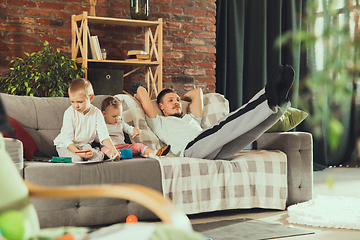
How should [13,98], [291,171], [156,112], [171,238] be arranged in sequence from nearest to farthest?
[171,238]
[13,98]
[291,171]
[156,112]

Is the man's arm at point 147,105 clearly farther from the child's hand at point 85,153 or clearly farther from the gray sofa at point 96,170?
the child's hand at point 85,153

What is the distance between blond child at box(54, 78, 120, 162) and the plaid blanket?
0.39 m

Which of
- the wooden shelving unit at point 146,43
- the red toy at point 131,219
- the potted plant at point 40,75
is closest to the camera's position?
the red toy at point 131,219

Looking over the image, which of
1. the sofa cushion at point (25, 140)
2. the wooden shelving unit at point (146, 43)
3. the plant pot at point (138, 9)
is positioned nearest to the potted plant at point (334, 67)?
the sofa cushion at point (25, 140)

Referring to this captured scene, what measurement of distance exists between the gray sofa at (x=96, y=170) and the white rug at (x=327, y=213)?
0.15 m

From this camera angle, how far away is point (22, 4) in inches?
146

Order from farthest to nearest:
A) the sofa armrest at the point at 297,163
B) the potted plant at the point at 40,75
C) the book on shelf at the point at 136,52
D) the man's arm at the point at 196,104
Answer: the book on shelf at the point at 136,52, the potted plant at the point at 40,75, the man's arm at the point at 196,104, the sofa armrest at the point at 297,163

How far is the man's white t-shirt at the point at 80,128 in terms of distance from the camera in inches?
96.1

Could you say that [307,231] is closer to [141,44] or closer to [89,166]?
[89,166]

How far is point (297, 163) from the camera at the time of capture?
2.81m

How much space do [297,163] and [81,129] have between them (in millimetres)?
1462

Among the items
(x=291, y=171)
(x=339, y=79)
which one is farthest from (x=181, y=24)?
(x=339, y=79)

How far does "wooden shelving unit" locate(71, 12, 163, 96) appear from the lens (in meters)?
3.68

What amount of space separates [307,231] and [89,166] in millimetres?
1219
